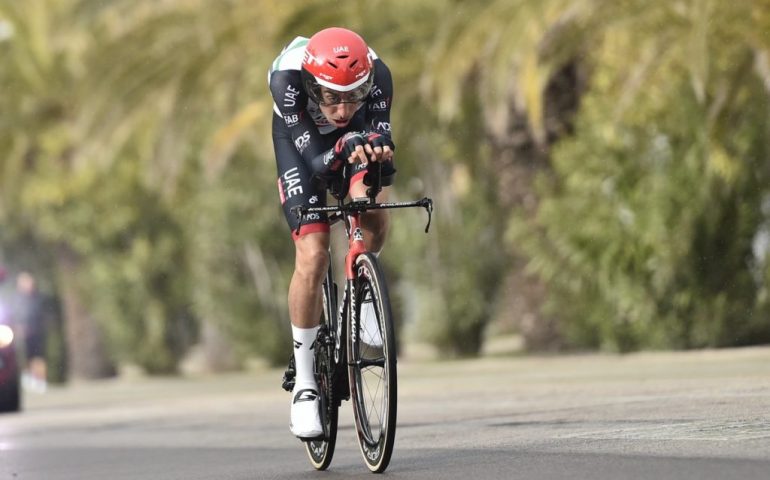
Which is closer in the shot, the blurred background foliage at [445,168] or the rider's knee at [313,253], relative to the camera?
the rider's knee at [313,253]

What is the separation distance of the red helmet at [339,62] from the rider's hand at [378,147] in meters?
0.28

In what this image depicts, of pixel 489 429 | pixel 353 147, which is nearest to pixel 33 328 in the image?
pixel 489 429

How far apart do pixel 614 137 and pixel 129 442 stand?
Result: 777 centimetres

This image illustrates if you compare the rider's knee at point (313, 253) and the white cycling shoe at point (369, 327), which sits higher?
the rider's knee at point (313, 253)

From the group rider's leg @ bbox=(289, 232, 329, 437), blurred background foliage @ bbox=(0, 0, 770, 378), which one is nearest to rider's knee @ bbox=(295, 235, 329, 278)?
rider's leg @ bbox=(289, 232, 329, 437)

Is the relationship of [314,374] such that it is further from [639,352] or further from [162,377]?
[162,377]

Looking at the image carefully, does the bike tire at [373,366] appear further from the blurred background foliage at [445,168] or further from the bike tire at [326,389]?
the blurred background foliage at [445,168]

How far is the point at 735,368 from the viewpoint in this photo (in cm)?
1388

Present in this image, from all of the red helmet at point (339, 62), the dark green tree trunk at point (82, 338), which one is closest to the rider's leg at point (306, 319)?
the red helmet at point (339, 62)

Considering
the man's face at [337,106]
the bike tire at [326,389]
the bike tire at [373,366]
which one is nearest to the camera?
the bike tire at [373,366]

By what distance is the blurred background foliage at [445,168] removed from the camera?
17.5 metres

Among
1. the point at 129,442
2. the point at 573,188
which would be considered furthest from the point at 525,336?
the point at 129,442

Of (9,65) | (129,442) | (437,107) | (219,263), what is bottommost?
(129,442)

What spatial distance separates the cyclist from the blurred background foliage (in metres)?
8.30
